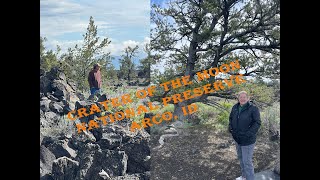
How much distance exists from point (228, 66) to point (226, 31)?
1.19 ft

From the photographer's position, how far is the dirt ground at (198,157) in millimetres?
5098

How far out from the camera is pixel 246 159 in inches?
195

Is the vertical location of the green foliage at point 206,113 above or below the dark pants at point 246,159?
above

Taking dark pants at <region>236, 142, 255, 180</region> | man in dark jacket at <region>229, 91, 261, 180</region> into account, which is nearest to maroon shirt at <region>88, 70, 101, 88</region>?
man in dark jacket at <region>229, 91, 261, 180</region>

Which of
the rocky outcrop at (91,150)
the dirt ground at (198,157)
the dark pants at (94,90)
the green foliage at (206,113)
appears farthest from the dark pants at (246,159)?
the dark pants at (94,90)

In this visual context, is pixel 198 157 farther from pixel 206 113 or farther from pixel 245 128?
pixel 245 128

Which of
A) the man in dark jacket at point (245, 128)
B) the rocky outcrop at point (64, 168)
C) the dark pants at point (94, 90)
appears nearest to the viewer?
the man in dark jacket at point (245, 128)

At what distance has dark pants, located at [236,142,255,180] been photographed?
4926 mm

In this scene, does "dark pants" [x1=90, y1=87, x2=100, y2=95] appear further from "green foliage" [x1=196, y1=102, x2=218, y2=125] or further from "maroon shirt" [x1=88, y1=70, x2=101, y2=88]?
"green foliage" [x1=196, y1=102, x2=218, y2=125]

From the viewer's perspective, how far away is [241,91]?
501cm

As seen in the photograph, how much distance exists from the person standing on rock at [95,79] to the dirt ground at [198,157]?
78 cm

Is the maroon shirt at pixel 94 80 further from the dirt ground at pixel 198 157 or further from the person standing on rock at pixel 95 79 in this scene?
the dirt ground at pixel 198 157
